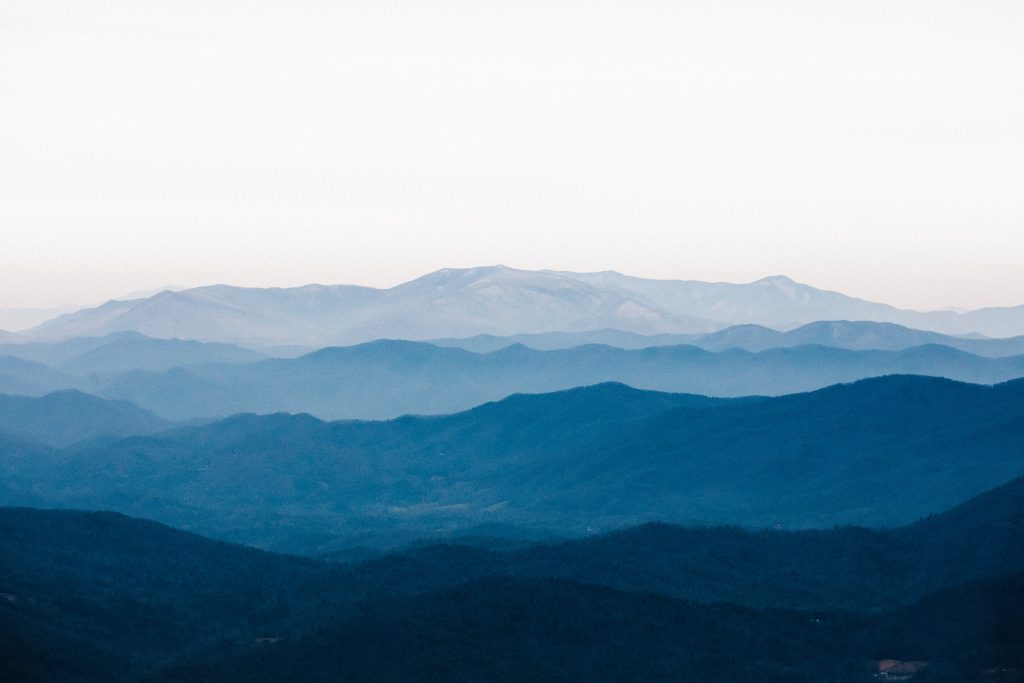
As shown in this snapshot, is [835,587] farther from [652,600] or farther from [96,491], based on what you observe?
[96,491]

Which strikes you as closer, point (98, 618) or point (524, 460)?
point (98, 618)

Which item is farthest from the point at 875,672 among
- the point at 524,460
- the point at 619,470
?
the point at 524,460

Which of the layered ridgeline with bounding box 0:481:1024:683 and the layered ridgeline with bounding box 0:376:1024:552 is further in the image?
the layered ridgeline with bounding box 0:376:1024:552

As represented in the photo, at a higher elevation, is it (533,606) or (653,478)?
(533,606)

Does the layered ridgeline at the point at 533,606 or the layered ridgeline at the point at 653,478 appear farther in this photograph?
the layered ridgeline at the point at 653,478

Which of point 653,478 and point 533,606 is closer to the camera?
point 533,606
